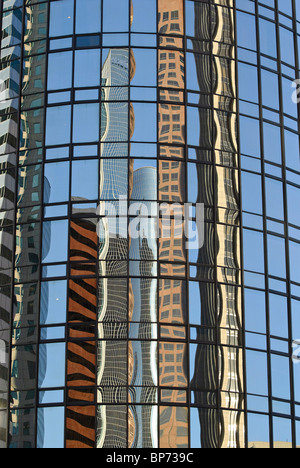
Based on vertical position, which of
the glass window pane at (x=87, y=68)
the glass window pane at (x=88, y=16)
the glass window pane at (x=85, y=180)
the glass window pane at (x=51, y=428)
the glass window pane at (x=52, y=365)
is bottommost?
the glass window pane at (x=51, y=428)

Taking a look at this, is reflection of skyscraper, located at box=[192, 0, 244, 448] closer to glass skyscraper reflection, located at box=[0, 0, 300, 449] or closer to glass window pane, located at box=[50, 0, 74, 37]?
glass skyscraper reflection, located at box=[0, 0, 300, 449]

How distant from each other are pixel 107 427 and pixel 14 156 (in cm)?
1095

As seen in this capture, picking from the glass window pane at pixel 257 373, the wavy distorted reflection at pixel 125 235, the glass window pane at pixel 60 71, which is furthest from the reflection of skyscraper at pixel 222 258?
the glass window pane at pixel 60 71

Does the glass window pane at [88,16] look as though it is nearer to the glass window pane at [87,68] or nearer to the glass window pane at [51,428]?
the glass window pane at [87,68]

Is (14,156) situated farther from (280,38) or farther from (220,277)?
(280,38)

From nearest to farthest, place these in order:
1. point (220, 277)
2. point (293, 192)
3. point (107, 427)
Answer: point (107, 427) < point (220, 277) < point (293, 192)

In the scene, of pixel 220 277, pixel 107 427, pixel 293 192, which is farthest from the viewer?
pixel 293 192

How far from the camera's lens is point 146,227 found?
3978 centimetres

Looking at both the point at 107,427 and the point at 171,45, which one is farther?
the point at 171,45

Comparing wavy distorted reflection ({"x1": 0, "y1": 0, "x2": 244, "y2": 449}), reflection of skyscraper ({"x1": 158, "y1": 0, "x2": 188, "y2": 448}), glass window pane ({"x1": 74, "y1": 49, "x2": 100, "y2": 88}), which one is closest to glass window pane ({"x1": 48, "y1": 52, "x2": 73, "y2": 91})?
wavy distorted reflection ({"x1": 0, "y1": 0, "x2": 244, "y2": 449})

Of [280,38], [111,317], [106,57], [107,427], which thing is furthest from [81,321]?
[280,38]

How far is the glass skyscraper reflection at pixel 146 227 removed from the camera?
3831cm

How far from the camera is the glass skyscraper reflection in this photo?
1508 inches

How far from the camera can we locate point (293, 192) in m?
43.4
